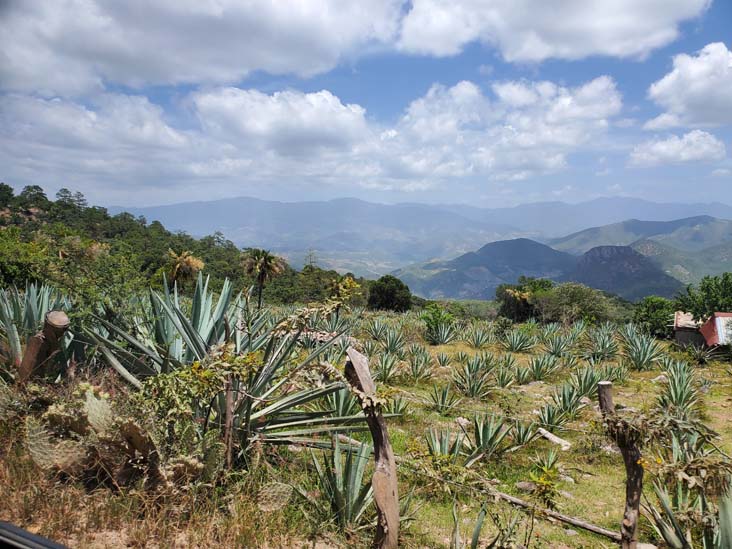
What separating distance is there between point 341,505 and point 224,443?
3.26 ft

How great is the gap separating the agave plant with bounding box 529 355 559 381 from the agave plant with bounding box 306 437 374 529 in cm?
828

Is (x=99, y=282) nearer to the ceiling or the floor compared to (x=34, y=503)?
nearer to the ceiling

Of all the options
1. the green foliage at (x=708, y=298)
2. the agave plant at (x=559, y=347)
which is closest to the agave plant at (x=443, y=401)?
the agave plant at (x=559, y=347)

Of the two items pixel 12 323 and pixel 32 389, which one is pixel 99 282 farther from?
pixel 32 389

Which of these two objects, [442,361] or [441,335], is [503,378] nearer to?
[442,361]

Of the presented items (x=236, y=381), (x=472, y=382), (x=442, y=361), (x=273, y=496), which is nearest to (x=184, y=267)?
(x=442, y=361)

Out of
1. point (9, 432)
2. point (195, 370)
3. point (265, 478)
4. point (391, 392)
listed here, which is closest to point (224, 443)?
point (265, 478)

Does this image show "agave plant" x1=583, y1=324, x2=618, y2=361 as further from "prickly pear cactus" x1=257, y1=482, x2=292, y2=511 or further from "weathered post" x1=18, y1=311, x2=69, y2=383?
"weathered post" x1=18, y1=311, x2=69, y2=383

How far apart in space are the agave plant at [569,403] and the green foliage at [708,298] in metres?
23.7

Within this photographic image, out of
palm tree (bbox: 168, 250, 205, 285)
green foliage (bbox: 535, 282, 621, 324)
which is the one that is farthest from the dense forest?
green foliage (bbox: 535, 282, 621, 324)

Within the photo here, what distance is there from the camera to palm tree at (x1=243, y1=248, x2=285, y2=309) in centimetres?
2930

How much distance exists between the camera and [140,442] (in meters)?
3.13

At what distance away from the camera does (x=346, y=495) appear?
3.50m

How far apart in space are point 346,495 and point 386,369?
620cm
